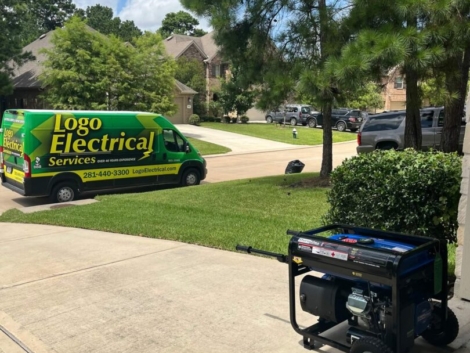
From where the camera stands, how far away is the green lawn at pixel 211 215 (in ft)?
24.7

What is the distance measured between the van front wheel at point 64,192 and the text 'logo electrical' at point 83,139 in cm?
83

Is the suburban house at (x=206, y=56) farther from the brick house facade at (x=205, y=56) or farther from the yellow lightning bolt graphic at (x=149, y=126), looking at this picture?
the yellow lightning bolt graphic at (x=149, y=126)

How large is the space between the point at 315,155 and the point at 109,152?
14.2 metres

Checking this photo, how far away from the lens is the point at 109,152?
42.2 feet

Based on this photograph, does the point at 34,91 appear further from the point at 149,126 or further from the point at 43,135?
the point at 43,135

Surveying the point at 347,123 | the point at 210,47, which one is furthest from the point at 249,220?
the point at 210,47

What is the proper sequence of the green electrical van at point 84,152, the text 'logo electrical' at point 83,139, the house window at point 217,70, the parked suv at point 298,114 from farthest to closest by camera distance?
the house window at point 217,70 → the parked suv at point 298,114 → the text 'logo electrical' at point 83,139 → the green electrical van at point 84,152

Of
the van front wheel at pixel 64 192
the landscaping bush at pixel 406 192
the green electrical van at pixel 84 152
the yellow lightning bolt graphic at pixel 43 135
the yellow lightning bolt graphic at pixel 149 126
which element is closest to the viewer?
the landscaping bush at pixel 406 192

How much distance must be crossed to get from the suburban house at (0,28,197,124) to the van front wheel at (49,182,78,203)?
2118cm

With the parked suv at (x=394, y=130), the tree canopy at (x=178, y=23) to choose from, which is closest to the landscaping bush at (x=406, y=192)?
the parked suv at (x=394, y=130)

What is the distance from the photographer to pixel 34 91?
35.0m

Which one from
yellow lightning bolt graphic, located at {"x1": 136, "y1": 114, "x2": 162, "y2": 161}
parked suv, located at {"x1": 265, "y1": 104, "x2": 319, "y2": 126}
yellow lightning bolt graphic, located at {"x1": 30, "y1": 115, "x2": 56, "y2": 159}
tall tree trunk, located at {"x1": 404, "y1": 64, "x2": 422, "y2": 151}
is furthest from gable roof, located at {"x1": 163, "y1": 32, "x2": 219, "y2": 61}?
tall tree trunk, located at {"x1": 404, "y1": 64, "x2": 422, "y2": 151}

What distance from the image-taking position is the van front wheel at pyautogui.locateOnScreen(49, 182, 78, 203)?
12.1 meters

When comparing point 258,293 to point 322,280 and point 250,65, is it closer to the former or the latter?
point 322,280
